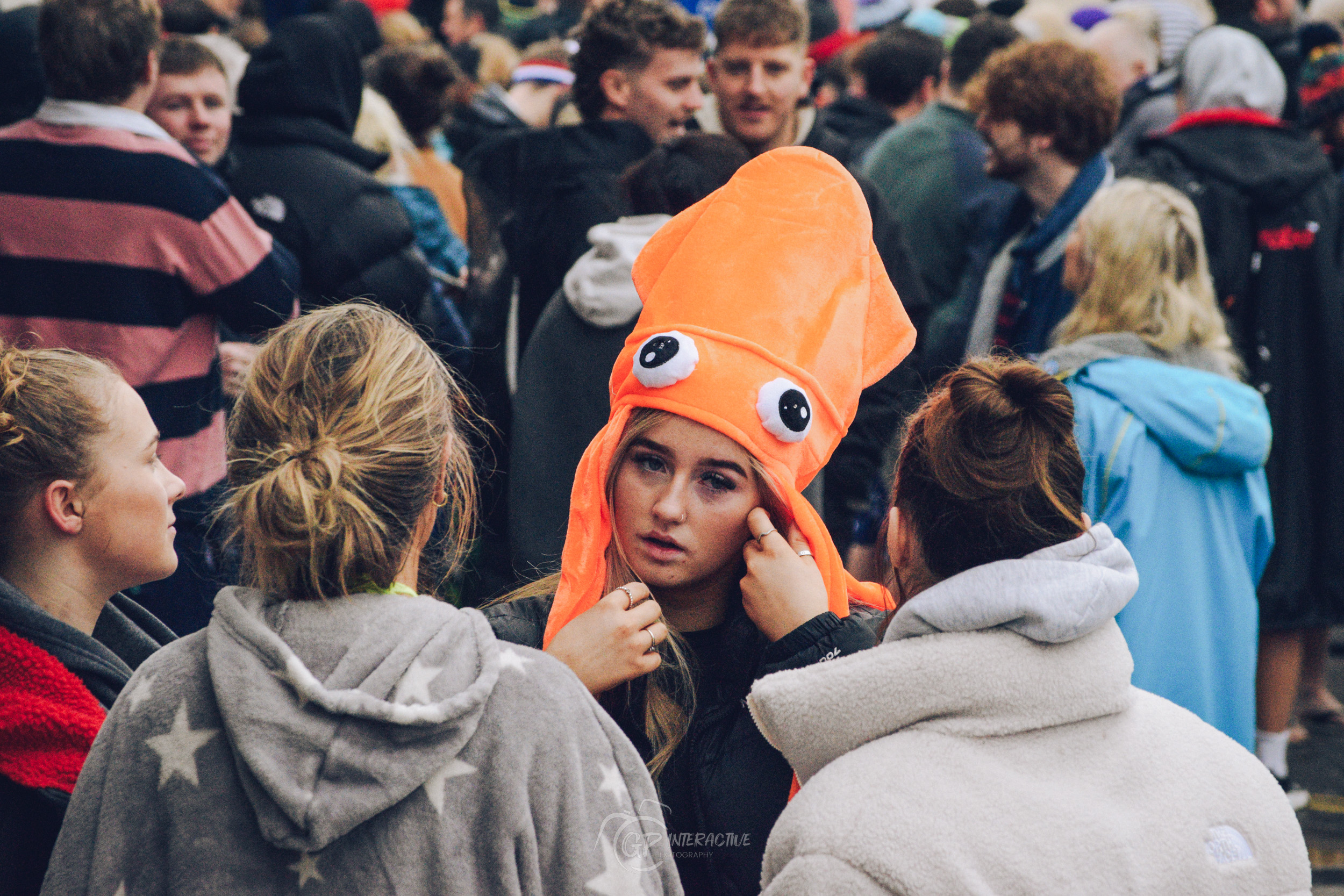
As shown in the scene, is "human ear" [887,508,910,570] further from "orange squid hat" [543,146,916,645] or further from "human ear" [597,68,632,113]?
"human ear" [597,68,632,113]

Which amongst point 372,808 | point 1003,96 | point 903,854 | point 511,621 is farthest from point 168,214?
point 1003,96

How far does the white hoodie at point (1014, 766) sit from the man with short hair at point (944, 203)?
11.2ft

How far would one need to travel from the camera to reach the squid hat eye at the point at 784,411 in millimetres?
2201

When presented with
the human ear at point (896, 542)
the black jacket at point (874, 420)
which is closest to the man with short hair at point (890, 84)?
the black jacket at point (874, 420)

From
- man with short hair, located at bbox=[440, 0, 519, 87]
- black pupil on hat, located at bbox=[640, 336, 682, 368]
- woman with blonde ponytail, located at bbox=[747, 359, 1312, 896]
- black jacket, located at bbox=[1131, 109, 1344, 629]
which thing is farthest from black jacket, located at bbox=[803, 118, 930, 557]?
man with short hair, located at bbox=[440, 0, 519, 87]

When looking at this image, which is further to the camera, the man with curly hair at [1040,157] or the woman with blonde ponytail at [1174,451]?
the man with curly hair at [1040,157]

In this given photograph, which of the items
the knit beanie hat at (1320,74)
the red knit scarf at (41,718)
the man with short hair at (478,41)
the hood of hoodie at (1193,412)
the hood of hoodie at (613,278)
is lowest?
the man with short hair at (478,41)

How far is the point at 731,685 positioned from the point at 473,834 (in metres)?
0.79

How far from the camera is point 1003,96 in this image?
4.65 meters

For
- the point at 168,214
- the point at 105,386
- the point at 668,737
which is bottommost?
the point at 668,737

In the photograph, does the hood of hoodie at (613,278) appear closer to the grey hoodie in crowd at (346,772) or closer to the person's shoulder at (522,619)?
the person's shoulder at (522,619)

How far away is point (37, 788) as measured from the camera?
1704 millimetres

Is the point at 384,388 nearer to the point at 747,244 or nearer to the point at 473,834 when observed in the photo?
the point at 473,834

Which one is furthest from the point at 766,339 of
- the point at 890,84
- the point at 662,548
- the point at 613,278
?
A: the point at 890,84
